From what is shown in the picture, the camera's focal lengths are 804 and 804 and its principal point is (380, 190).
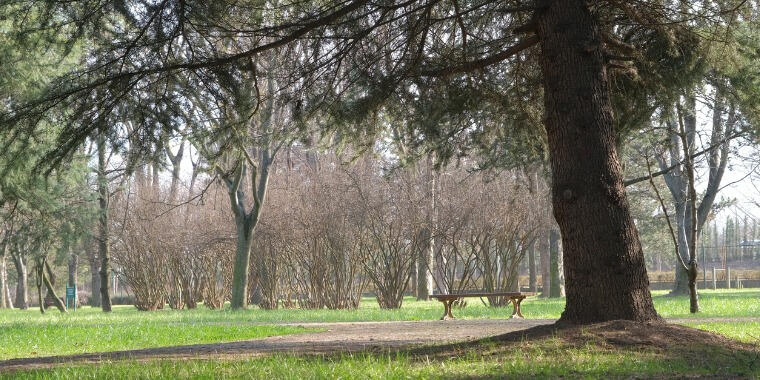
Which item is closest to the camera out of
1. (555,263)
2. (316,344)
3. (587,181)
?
(587,181)

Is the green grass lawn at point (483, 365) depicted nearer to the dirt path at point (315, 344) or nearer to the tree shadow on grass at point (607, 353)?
the tree shadow on grass at point (607, 353)

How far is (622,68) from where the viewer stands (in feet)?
28.3

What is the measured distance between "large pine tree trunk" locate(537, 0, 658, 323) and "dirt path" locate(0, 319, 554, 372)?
6.29ft

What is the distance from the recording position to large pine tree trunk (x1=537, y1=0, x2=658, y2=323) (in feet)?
23.8

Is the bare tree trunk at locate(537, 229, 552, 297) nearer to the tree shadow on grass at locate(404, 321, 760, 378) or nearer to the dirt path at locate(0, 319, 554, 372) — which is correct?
the dirt path at locate(0, 319, 554, 372)

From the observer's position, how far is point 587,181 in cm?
734

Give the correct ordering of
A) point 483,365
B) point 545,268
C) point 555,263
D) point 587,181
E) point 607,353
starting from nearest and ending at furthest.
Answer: point 483,365 < point 607,353 < point 587,181 < point 555,263 < point 545,268

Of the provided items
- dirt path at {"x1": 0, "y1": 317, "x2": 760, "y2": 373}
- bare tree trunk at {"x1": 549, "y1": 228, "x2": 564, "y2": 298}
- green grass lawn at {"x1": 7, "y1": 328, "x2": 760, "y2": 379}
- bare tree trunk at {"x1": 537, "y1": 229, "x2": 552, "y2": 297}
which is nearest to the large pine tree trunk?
green grass lawn at {"x1": 7, "y1": 328, "x2": 760, "y2": 379}

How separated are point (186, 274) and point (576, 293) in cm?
2370

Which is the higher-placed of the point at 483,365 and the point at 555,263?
the point at 483,365

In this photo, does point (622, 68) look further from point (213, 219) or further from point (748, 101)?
point (213, 219)

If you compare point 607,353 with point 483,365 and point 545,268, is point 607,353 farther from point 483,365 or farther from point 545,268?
point 545,268

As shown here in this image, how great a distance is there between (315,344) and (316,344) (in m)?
0.01

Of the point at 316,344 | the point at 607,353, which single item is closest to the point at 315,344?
the point at 316,344
